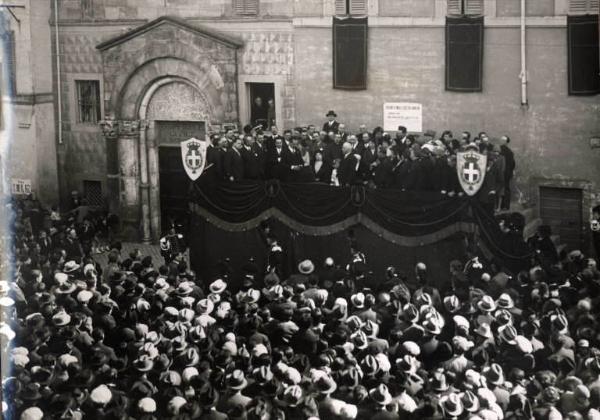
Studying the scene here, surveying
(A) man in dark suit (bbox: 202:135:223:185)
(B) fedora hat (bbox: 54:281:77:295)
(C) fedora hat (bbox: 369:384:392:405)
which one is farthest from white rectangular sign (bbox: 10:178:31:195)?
(C) fedora hat (bbox: 369:384:392:405)

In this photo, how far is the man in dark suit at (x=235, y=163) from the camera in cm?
1544

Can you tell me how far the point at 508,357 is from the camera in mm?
12469

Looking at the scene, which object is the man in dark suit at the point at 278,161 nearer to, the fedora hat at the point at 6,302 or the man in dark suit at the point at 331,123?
the man in dark suit at the point at 331,123

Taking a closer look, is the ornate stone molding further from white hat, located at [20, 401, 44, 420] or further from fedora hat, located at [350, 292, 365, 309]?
white hat, located at [20, 401, 44, 420]

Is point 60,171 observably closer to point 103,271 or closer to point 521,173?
point 103,271

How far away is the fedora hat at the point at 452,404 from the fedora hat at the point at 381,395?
0.66 metres

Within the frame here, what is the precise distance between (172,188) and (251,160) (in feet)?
4.58

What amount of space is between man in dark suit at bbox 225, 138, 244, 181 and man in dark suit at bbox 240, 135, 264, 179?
0.21 ft

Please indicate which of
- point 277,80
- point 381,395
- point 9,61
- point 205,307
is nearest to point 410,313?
point 381,395

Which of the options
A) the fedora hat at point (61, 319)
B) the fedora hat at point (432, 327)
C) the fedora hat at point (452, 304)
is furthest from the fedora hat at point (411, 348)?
the fedora hat at point (61, 319)

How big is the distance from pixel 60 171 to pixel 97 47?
6.87ft

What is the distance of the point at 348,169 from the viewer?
49.7ft

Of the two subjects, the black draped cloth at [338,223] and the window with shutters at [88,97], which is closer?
the black draped cloth at [338,223]

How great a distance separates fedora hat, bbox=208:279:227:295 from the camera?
1468cm
